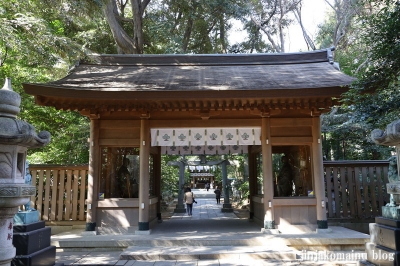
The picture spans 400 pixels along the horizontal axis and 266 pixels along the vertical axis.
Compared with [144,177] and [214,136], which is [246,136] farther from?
[144,177]

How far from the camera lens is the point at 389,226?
4406mm

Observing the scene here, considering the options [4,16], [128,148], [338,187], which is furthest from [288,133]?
[4,16]

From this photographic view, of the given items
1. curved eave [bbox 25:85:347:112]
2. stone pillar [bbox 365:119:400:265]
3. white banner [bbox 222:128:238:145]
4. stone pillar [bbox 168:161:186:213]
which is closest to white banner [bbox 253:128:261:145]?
white banner [bbox 222:128:238:145]

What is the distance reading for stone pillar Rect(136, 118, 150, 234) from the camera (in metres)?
7.67

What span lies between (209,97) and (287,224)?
12.6ft

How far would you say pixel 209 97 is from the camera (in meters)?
7.02

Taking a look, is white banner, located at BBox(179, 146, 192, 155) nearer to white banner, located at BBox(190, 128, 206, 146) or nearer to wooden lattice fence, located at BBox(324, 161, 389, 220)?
white banner, located at BBox(190, 128, 206, 146)

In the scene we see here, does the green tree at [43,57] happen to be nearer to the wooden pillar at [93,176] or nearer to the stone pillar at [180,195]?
the wooden pillar at [93,176]

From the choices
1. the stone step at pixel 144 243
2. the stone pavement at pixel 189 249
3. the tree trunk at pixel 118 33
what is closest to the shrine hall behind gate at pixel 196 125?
the stone pavement at pixel 189 249

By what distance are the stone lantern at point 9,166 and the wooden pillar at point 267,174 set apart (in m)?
5.71

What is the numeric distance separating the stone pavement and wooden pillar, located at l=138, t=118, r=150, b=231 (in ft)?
1.37

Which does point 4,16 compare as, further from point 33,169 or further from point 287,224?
point 287,224

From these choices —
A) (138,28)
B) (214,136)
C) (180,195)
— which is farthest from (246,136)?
(138,28)

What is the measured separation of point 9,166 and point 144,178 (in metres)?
4.68
